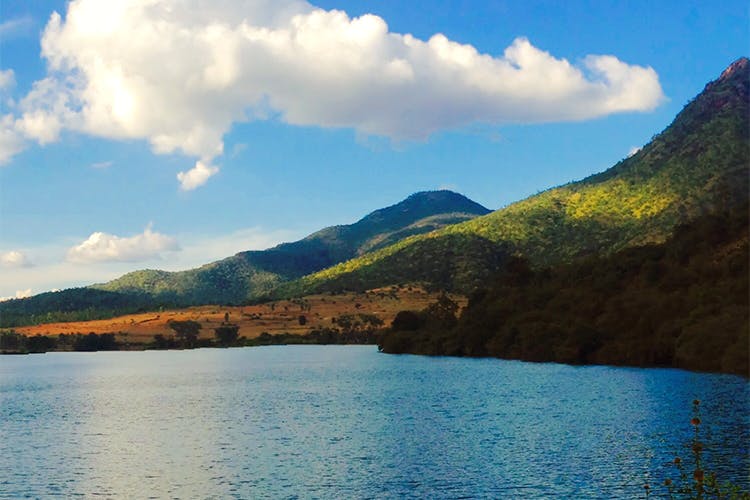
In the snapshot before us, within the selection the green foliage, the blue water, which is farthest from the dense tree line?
the green foliage

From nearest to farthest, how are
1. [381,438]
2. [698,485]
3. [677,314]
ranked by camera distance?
[698,485]
[381,438]
[677,314]

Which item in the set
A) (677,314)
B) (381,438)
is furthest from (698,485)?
(677,314)

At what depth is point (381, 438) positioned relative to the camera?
3162 inches

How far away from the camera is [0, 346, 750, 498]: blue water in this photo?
193 ft

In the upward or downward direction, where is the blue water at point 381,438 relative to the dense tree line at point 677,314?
A: downward

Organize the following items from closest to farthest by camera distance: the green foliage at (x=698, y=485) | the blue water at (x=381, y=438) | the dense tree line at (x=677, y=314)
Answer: the green foliage at (x=698, y=485) → the blue water at (x=381, y=438) → the dense tree line at (x=677, y=314)

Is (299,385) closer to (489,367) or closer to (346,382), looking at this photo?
(346,382)

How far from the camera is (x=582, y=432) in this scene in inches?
3088

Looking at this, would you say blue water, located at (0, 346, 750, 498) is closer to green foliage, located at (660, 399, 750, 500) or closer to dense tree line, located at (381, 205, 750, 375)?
green foliage, located at (660, 399, 750, 500)

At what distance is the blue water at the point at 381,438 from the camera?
2311 inches

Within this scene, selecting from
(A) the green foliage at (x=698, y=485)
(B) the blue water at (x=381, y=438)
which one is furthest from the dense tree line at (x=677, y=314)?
(A) the green foliage at (x=698, y=485)

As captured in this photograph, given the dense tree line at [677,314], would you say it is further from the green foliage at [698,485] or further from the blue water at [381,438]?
the green foliage at [698,485]

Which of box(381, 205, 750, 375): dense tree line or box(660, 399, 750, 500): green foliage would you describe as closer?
box(660, 399, 750, 500): green foliage

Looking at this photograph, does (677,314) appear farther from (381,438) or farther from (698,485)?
(698,485)
